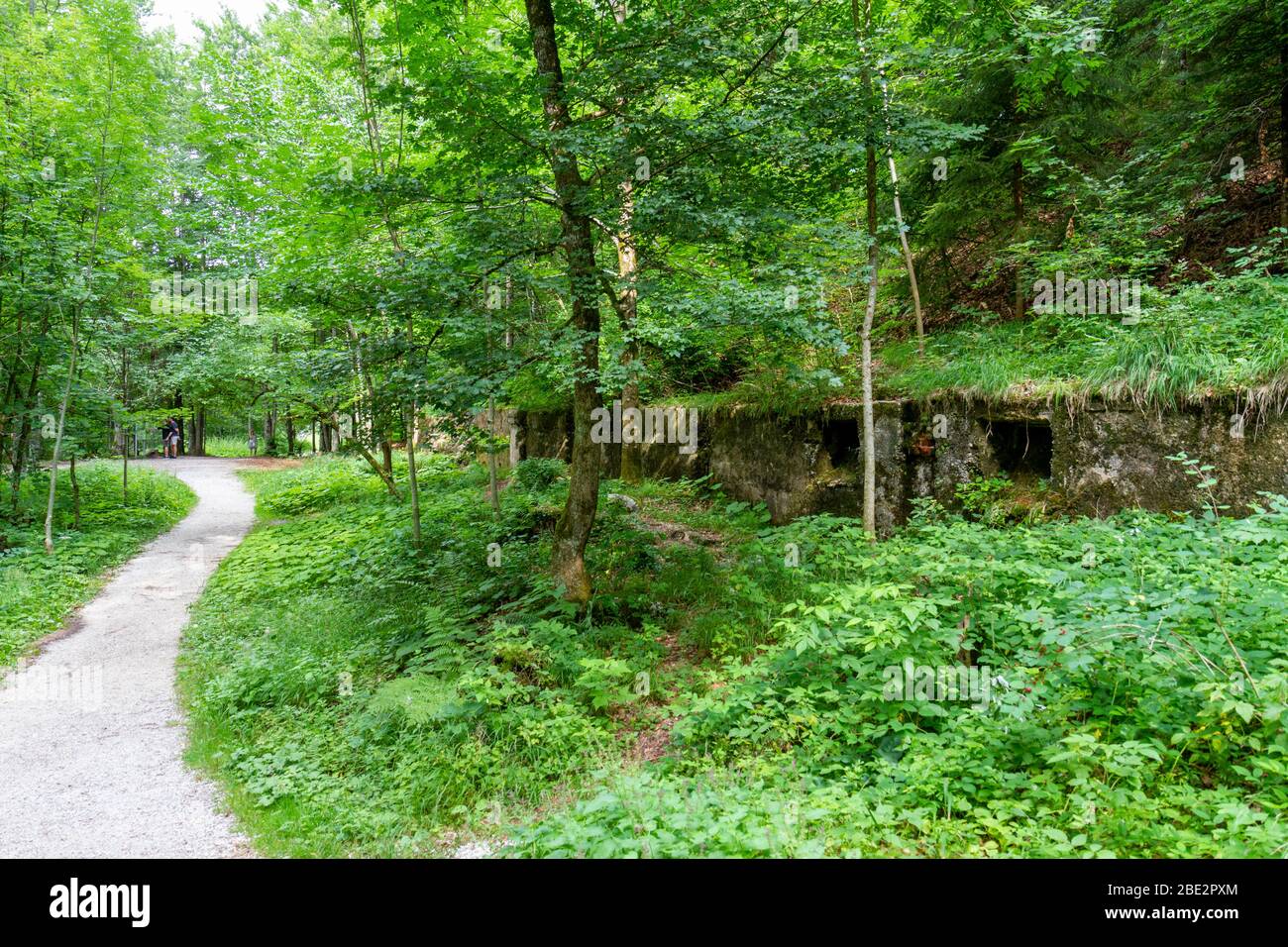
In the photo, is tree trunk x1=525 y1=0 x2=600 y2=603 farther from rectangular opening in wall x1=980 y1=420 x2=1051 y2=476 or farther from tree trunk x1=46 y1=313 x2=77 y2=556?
tree trunk x1=46 y1=313 x2=77 y2=556

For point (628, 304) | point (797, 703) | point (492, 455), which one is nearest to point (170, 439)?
point (492, 455)

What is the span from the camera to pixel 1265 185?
8133 millimetres

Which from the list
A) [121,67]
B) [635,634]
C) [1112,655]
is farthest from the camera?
[121,67]

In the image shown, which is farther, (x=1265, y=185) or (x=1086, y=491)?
(x=1265, y=185)

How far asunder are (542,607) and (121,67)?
41.7ft

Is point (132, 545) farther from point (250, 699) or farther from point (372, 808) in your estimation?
point (372, 808)

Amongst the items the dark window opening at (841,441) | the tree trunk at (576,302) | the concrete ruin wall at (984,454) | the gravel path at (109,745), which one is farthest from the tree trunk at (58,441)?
the dark window opening at (841,441)

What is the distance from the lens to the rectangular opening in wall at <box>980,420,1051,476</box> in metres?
7.62

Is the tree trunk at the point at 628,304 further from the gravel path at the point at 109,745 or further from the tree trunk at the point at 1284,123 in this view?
the tree trunk at the point at 1284,123

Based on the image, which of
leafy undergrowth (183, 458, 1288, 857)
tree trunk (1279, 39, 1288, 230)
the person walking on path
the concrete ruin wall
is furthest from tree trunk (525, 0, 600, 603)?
the person walking on path

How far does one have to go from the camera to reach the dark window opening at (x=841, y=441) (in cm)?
949

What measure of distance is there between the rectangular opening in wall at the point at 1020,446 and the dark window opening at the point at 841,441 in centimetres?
184
